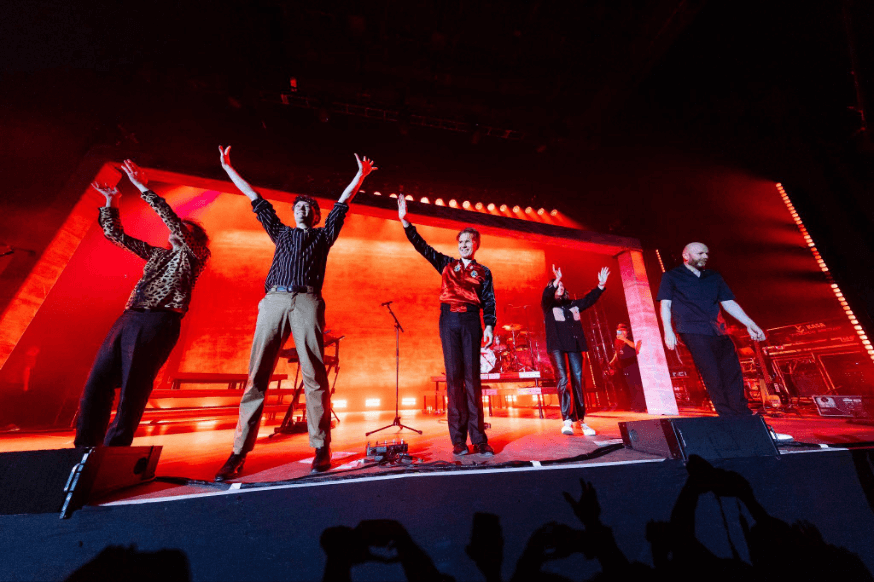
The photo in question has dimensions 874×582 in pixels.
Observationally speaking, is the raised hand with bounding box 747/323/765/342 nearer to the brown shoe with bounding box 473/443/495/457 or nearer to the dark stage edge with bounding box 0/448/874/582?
the dark stage edge with bounding box 0/448/874/582

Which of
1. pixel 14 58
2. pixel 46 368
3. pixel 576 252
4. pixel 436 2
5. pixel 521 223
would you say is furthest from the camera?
pixel 576 252

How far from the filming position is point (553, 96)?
493 centimetres

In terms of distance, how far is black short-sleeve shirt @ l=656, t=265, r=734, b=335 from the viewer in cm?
278

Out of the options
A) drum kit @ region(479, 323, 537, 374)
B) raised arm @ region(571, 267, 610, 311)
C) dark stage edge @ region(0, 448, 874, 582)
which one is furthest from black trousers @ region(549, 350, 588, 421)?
drum kit @ region(479, 323, 537, 374)

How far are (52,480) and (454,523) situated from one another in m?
1.76

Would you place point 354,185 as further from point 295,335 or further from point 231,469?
point 231,469

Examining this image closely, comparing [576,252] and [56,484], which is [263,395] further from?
[576,252]

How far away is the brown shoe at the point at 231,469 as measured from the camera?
1.63m

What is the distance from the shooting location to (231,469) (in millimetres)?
1729

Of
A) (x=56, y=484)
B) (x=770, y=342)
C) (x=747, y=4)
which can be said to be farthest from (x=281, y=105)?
(x=770, y=342)

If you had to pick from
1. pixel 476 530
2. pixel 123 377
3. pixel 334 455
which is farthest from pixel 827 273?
pixel 123 377

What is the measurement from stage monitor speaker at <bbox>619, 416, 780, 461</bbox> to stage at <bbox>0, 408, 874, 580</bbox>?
62 mm

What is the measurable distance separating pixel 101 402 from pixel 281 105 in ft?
15.5

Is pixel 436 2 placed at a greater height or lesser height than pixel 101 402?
greater
